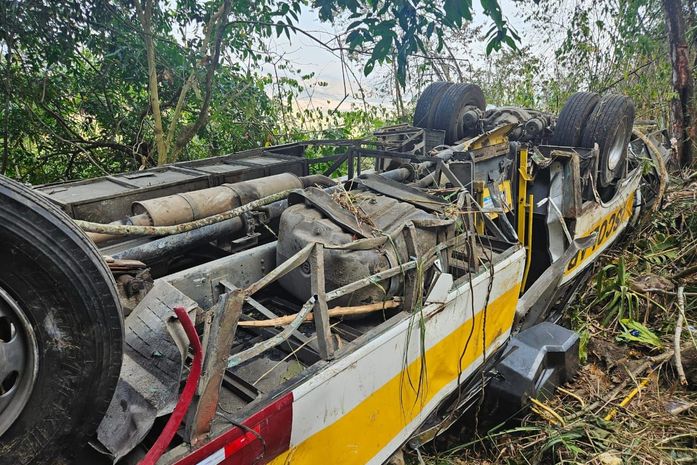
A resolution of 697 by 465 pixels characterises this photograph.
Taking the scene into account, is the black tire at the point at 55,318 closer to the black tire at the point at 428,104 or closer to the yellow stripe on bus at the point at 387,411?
the yellow stripe on bus at the point at 387,411

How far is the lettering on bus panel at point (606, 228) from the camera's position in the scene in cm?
423

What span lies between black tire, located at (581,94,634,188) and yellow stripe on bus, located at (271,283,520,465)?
8.72 ft

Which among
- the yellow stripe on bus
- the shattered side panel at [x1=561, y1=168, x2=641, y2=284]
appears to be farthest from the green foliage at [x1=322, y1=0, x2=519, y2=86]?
the shattered side panel at [x1=561, y1=168, x2=641, y2=284]

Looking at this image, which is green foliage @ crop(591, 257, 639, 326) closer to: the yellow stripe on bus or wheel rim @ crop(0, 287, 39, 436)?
the yellow stripe on bus

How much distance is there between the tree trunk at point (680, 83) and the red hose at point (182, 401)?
779cm

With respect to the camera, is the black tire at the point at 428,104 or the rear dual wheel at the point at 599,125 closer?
the rear dual wheel at the point at 599,125

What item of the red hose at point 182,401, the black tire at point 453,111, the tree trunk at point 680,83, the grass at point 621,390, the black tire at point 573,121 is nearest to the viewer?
the red hose at point 182,401

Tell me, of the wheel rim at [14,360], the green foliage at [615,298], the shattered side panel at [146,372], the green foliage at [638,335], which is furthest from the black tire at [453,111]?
the wheel rim at [14,360]

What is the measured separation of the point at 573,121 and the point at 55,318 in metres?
4.70

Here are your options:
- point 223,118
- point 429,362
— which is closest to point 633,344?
point 429,362

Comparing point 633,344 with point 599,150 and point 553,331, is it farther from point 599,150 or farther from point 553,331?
point 599,150

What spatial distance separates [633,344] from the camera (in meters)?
3.97

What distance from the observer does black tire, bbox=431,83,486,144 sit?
4730 millimetres

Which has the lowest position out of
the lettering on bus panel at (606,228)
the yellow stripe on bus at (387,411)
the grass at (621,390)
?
the grass at (621,390)
